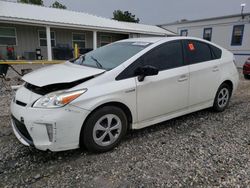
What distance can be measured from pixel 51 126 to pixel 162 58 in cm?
204

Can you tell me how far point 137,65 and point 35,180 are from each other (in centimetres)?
200

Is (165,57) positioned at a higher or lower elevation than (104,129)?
higher

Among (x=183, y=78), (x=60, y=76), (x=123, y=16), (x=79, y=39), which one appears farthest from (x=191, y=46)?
(x=123, y=16)

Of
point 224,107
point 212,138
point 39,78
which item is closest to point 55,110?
point 39,78

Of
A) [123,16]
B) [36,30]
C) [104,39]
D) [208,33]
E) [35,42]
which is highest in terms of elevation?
[123,16]

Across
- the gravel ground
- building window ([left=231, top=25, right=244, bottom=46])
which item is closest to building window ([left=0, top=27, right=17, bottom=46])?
the gravel ground

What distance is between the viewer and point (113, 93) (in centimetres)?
271

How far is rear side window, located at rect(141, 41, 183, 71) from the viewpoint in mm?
3209

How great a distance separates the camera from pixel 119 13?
130 ft

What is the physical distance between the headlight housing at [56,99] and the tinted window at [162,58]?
801 millimetres

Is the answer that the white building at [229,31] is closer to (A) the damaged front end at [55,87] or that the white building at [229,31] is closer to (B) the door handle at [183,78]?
(B) the door handle at [183,78]

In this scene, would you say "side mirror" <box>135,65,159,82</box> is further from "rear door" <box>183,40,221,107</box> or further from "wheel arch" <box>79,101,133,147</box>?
"rear door" <box>183,40,221,107</box>

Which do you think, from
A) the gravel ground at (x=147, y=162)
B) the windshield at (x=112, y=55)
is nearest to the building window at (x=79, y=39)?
the windshield at (x=112, y=55)

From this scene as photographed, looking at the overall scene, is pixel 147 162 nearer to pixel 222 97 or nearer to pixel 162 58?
pixel 162 58
